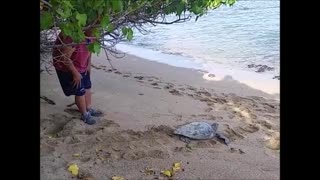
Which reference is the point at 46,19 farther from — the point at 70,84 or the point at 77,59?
the point at 70,84

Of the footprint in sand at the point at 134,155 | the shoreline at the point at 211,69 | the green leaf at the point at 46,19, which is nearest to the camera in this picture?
the green leaf at the point at 46,19

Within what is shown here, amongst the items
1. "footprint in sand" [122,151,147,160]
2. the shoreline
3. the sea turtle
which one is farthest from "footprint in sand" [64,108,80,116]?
the shoreline

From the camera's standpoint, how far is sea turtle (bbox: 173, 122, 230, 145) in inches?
88.0

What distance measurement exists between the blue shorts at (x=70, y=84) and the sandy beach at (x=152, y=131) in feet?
0.16

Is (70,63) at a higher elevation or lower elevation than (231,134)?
higher

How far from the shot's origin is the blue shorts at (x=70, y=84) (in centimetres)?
211

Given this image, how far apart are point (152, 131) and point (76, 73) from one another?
627 millimetres

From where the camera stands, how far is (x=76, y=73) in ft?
6.91

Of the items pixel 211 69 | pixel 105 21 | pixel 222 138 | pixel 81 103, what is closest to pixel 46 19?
pixel 105 21

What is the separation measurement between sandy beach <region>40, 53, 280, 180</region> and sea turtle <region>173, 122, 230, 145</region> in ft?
0.12

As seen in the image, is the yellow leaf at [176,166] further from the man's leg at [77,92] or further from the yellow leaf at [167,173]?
the man's leg at [77,92]

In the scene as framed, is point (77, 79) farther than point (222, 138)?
No

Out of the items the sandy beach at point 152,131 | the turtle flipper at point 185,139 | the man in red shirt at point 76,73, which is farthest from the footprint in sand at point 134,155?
the man in red shirt at point 76,73
